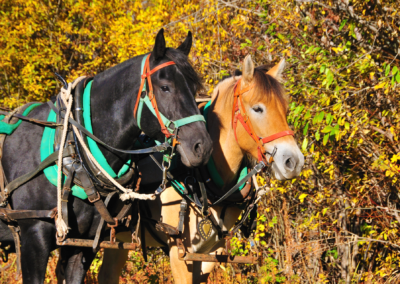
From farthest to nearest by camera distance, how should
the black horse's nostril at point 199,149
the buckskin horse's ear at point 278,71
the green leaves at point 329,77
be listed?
1. the green leaves at point 329,77
2. the buckskin horse's ear at point 278,71
3. the black horse's nostril at point 199,149

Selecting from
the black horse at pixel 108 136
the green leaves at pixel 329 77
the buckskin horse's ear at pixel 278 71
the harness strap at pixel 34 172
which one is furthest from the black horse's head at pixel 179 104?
the green leaves at pixel 329 77

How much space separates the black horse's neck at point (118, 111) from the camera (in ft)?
7.88

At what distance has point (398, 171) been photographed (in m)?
3.54

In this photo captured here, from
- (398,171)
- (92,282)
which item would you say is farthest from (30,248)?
(92,282)

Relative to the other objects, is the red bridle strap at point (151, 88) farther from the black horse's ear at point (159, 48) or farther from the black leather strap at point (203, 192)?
the black leather strap at point (203, 192)

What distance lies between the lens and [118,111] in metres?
2.42

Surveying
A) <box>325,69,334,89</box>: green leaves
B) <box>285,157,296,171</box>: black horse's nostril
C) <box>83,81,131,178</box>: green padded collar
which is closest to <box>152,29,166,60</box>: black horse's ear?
<box>83,81,131,178</box>: green padded collar

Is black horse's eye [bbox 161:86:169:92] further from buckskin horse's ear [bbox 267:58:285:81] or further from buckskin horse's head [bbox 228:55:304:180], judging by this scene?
buckskin horse's ear [bbox 267:58:285:81]

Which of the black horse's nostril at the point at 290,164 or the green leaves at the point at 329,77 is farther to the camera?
the green leaves at the point at 329,77

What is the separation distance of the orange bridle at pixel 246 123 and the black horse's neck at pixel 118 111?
0.79m

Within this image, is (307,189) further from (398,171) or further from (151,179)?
(151,179)

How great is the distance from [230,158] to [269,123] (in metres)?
0.43

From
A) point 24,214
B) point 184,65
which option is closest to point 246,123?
point 184,65

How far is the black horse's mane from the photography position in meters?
2.36
